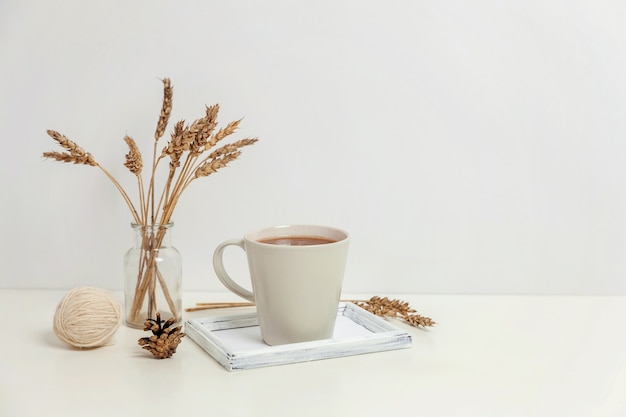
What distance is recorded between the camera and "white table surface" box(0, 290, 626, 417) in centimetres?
86

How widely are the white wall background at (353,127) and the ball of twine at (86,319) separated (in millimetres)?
293

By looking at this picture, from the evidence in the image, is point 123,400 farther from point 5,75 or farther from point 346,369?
point 5,75

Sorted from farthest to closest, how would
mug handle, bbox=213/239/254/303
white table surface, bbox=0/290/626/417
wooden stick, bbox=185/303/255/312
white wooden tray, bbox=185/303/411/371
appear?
wooden stick, bbox=185/303/255/312, mug handle, bbox=213/239/254/303, white wooden tray, bbox=185/303/411/371, white table surface, bbox=0/290/626/417

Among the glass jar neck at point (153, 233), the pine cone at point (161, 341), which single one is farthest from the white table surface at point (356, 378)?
the glass jar neck at point (153, 233)

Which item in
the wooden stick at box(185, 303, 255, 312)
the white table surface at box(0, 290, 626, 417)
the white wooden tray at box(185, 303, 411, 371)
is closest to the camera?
the white table surface at box(0, 290, 626, 417)

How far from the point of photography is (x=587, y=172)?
1.35 m

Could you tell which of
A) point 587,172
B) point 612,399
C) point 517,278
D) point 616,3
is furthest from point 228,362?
point 616,3

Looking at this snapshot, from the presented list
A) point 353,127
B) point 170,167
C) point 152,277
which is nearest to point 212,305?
point 152,277

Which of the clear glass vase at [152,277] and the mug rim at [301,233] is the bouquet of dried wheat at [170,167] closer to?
the clear glass vase at [152,277]

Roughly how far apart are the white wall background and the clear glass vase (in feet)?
0.57

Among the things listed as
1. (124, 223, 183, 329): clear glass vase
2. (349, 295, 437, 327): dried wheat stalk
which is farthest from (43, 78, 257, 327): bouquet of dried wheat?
(349, 295, 437, 327): dried wheat stalk

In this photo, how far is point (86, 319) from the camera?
1018 millimetres

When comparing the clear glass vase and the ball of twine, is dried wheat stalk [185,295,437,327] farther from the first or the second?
the ball of twine

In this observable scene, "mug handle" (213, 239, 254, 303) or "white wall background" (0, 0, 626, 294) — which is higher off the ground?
"white wall background" (0, 0, 626, 294)
